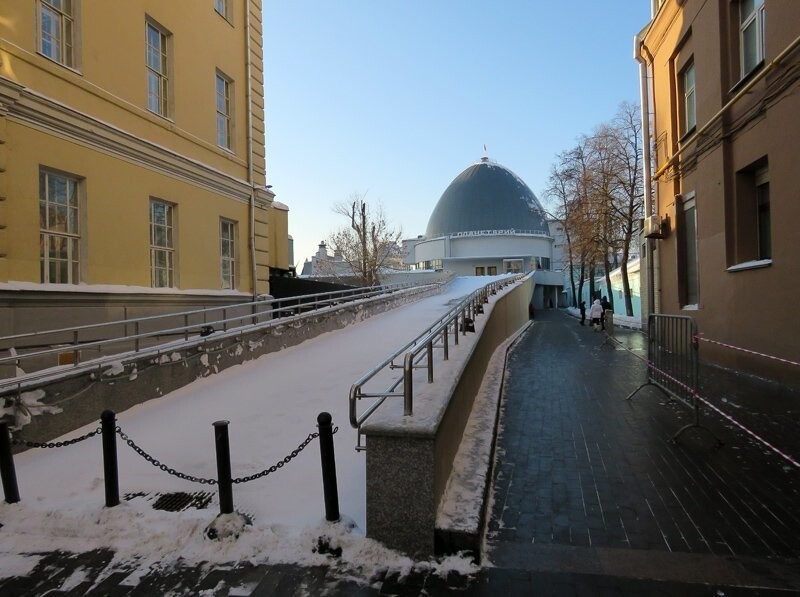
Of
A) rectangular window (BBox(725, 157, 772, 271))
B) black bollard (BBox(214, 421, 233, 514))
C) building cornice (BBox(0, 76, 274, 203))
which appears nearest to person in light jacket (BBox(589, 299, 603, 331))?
rectangular window (BBox(725, 157, 772, 271))

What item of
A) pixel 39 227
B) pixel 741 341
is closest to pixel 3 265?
pixel 39 227

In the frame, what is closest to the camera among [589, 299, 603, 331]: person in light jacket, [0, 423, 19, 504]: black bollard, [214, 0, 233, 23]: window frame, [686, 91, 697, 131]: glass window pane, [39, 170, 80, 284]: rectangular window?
[0, 423, 19, 504]: black bollard

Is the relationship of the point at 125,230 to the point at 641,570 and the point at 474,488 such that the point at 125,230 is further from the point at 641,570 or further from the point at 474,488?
the point at 641,570

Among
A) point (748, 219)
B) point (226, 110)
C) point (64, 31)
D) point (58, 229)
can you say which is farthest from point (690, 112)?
point (58, 229)

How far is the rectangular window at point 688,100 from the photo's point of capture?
13.6 m

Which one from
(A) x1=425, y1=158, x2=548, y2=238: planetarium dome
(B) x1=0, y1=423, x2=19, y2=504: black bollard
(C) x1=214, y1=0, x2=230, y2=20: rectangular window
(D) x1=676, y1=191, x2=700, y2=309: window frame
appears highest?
(A) x1=425, y1=158, x2=548, y2=238: planetarium dome

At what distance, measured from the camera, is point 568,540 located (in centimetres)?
399

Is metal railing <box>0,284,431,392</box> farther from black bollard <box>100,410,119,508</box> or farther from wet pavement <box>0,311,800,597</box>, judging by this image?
wet pavement <box>0,311,800,597</box>

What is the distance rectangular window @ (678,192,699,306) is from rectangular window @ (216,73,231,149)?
40.7 feet

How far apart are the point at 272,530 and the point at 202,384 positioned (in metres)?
5.33

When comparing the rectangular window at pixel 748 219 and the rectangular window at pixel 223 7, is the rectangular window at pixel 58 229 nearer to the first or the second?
the rectangular window at pixel 223 7

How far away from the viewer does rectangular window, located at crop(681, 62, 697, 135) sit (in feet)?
44.6

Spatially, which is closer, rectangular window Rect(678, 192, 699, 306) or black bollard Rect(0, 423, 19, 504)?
black bollard Rect(0, 423, 19, 504)

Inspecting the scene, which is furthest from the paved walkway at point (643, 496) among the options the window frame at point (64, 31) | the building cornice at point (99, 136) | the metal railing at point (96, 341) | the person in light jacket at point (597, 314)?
the person in light jacket at point (597, 314)
